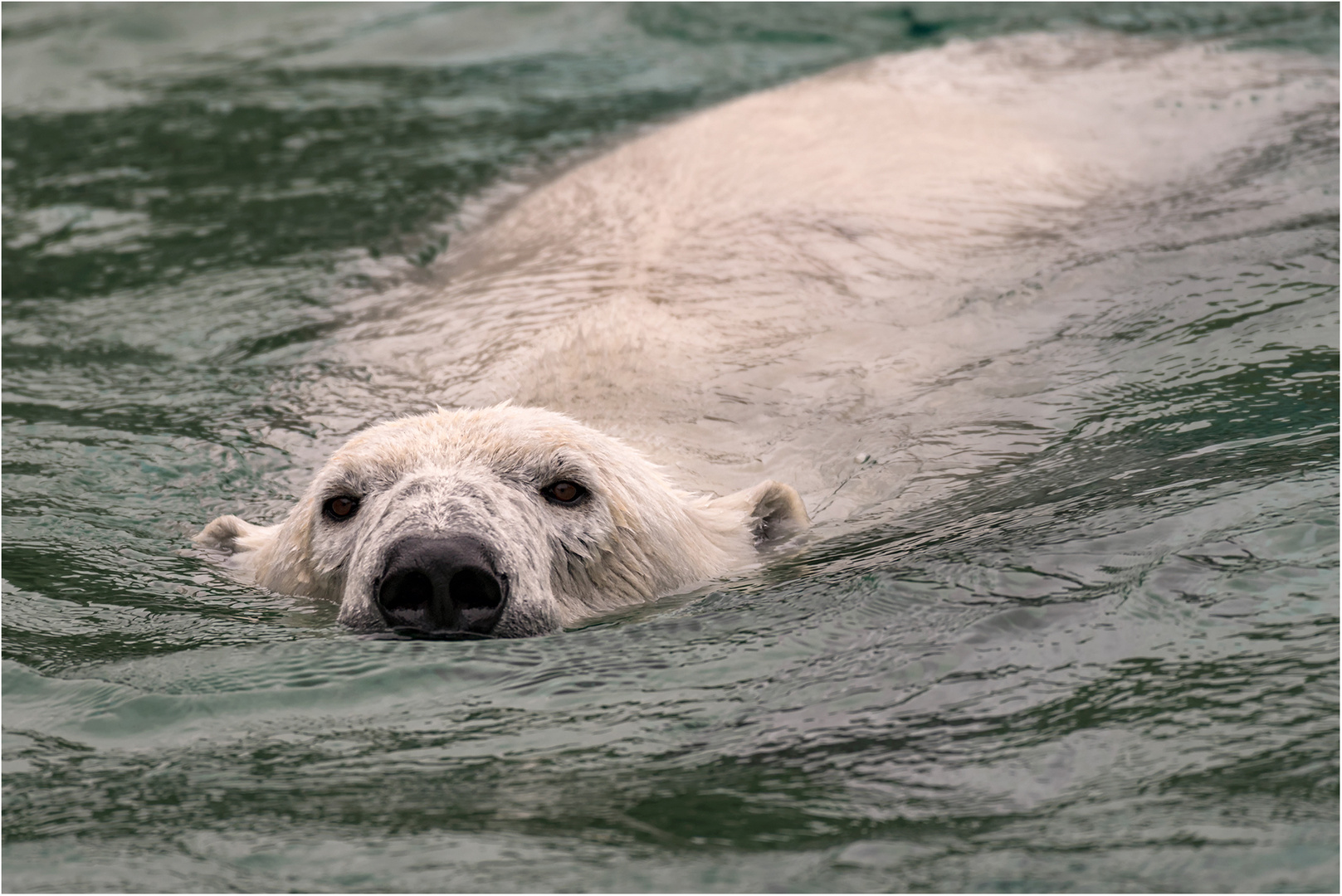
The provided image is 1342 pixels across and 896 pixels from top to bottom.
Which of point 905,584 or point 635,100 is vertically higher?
point 635,100

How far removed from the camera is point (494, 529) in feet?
14.8

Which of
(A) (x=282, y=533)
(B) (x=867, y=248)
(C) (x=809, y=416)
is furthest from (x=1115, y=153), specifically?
(A) (x=282, y=533)

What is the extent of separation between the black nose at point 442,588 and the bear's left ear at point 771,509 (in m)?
1.40

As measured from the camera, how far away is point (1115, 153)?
8.91 m

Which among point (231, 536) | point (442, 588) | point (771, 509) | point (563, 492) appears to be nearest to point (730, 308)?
point (771, 509)

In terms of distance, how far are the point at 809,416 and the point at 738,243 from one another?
146cm

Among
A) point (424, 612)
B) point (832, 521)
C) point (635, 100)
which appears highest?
point (635, 100)

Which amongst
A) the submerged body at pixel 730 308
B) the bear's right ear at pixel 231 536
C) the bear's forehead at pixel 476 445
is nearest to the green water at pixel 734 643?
the bear's right ear at pixel 231 536

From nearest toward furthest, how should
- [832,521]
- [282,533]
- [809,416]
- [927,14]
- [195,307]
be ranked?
[282,533]
[832,521]
[809,416]
[195,307]
[927,14]

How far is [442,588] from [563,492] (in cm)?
81

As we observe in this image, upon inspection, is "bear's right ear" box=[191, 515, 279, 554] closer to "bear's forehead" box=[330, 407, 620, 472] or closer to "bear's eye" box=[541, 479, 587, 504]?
"bear's forehead" box=[330, 407, 620, 472]

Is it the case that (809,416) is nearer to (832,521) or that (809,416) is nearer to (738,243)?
(832,521)

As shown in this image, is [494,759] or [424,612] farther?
[424,612]

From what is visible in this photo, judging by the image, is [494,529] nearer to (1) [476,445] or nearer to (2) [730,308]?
(1) [476,445]
